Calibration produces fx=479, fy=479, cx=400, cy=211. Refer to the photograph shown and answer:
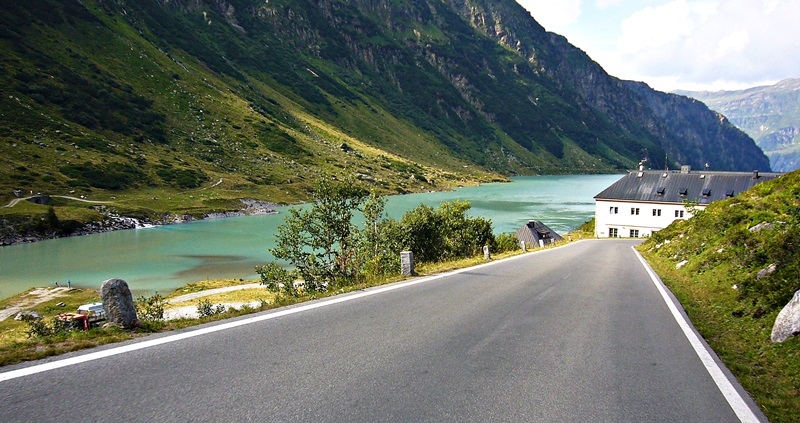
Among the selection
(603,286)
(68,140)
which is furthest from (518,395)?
(68,140)

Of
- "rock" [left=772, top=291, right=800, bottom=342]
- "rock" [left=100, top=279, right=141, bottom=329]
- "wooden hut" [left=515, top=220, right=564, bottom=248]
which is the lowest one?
"wooden hut" [left=515, top=220, right=564, bottom=248]

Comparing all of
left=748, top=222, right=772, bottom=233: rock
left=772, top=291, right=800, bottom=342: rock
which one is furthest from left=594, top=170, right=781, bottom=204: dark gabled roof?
left=772, top=291, right=800, bottom=342: rock

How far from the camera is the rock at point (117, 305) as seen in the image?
8.16 metres

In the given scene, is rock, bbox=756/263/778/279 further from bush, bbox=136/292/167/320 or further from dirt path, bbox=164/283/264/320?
dirt path, bbox=164/283/264/320

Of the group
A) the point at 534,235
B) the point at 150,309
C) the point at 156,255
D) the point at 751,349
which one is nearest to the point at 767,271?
the point at 751,349

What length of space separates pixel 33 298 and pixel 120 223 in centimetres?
4961

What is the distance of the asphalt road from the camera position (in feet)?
17.6

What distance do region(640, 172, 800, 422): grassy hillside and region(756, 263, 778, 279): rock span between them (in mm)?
17

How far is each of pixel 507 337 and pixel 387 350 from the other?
2467 millimetres

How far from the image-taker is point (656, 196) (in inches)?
2847

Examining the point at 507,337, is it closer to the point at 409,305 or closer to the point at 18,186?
the point at 409,305

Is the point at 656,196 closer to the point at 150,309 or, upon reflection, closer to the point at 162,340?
the point at 150,309

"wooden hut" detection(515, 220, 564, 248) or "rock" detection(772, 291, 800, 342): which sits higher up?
"rock" detection(772, 291, 800, 342)

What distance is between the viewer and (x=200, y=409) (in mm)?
5277
